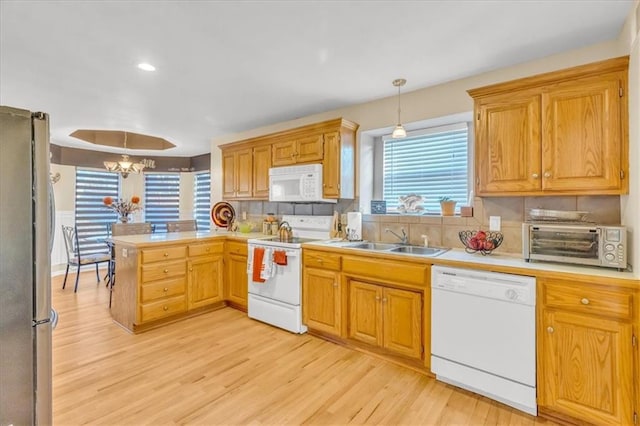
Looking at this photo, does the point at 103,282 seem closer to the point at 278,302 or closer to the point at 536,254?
the point at 278,302

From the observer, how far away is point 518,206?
2510mm

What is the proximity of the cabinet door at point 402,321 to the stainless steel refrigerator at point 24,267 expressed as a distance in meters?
2.13

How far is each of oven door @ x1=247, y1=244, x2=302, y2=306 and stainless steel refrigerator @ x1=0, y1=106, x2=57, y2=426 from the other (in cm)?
204

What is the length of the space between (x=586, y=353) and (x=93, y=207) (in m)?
7.34

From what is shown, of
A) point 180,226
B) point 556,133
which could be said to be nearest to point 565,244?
point 556,133

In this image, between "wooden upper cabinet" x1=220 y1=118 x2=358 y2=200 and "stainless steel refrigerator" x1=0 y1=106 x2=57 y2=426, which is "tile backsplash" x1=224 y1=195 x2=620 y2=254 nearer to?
"wooden upper cabinet" x1=220 y1=118 x2=358 y2=200

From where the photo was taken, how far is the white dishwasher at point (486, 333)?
193 centimetres

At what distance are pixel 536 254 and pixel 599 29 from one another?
155 centimetres

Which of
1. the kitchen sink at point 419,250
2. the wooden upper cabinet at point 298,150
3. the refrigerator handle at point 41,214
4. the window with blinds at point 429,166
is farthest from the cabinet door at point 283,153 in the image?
the refrigerator handle at point 41,214

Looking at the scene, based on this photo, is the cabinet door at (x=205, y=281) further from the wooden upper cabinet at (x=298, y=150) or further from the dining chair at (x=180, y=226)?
the dining chair at (x=180, y=226)

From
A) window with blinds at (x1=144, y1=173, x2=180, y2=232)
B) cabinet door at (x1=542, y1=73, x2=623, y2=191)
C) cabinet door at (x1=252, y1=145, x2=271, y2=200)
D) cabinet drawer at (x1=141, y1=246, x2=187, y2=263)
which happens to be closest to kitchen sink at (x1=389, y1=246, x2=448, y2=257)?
cabinet door at (x1=542, y1=73, x2=623, y2=191)

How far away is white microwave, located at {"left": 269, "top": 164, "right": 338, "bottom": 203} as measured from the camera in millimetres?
3416

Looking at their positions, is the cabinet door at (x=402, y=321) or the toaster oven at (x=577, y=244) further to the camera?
the cabinet door at (x=402, y=321)

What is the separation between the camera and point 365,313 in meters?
2.71
